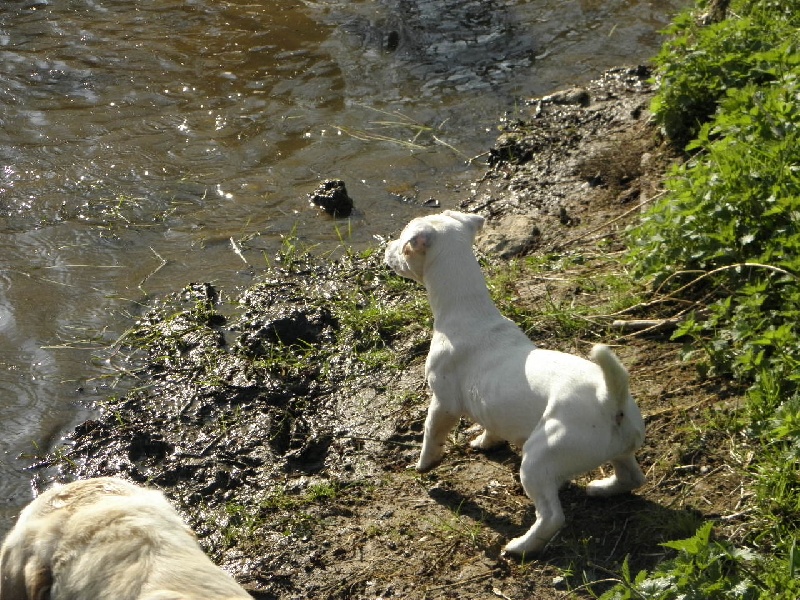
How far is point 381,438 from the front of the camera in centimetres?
571

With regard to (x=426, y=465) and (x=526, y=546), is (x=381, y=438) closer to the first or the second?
(x=426, y=465)

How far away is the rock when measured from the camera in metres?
7.24

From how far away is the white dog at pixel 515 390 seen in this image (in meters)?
4.32

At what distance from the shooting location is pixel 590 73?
10.4 metres

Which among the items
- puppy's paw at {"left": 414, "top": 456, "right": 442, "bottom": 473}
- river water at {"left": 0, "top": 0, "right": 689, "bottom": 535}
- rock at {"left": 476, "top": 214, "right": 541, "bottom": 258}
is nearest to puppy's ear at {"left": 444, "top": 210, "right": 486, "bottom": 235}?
puppy's paw at {"left": 414, "top": 456, "right": 442, "bottom": 473}

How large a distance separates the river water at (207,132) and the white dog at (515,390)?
2439mm

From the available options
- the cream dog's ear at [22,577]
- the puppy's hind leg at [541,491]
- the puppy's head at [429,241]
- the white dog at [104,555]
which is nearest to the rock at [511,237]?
the puppy's head at [429,241]

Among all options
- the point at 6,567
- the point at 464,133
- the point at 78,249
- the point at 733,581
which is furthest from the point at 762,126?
the point at 78,249

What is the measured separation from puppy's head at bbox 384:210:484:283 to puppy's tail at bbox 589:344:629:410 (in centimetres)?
136

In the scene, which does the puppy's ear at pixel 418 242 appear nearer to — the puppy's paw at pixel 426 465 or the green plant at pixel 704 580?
the puppy's paw at pixel 426 465

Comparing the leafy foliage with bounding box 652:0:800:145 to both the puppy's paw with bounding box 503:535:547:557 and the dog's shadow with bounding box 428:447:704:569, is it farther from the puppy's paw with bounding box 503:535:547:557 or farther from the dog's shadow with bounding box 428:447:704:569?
the puppy's paw with bounding box 503:535:547:557

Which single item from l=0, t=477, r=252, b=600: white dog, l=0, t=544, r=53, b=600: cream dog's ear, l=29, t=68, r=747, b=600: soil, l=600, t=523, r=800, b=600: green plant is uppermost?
l=0, t=477, r=252, b=600: white dog

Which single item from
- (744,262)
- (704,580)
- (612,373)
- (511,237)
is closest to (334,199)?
(511,237)

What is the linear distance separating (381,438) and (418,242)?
3.84 feet
